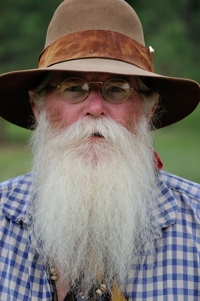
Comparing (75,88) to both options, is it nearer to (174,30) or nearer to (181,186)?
(181,186)

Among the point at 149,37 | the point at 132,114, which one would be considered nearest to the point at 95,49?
the point at 132,114

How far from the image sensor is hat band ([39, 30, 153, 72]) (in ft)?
9.73

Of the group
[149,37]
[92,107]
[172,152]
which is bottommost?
[92,107]

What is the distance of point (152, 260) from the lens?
2945 millimetres

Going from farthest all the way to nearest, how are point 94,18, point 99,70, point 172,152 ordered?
point 172,152, point 94,18, point 99,70

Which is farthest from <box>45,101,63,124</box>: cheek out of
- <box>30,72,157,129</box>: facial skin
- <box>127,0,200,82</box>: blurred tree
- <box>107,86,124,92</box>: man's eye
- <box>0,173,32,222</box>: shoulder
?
<box>127,0,200,82</box>: blurred tree

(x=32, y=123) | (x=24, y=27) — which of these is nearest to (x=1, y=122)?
(x=24, y=27)

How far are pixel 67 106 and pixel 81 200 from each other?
48 centimetres

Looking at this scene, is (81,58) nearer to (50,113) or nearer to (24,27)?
(50,113)

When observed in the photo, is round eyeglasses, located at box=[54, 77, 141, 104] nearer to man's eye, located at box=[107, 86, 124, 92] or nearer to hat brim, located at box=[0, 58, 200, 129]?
man's eye, located at box=[107, 86, 124, 92]

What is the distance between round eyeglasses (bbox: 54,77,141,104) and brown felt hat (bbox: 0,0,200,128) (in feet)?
0.34

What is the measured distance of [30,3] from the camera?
15398 millimetres

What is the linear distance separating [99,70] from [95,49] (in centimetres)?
19

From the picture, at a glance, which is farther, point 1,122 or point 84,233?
point 1,122
